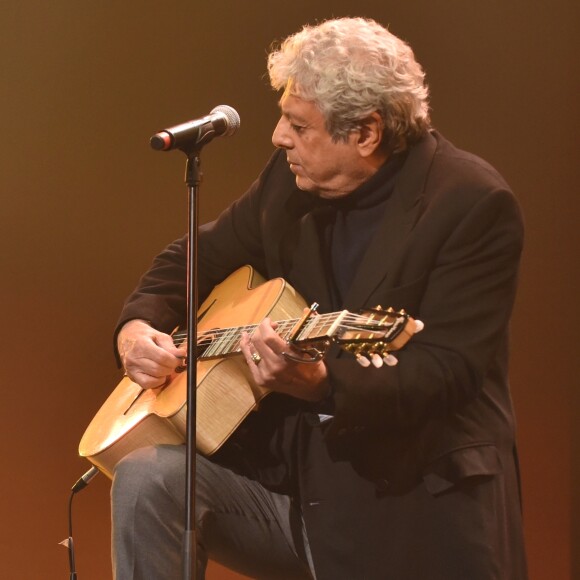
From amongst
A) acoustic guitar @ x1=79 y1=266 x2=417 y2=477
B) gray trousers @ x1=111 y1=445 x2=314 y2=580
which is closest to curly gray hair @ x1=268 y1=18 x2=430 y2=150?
acoustic guitar @ x1=79 y1=266 x2=417 y2=477

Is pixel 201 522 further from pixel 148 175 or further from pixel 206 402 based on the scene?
pixel 148 175

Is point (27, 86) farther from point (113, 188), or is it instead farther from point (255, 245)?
point (255, 245)

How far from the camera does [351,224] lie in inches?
88.7

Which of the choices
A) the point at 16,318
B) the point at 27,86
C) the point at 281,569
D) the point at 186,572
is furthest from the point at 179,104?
the point at 186,572

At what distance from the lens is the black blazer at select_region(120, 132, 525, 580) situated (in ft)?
6.46

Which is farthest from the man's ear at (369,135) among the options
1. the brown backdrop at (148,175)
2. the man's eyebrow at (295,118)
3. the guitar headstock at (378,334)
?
the brown backdrop at (148,175)

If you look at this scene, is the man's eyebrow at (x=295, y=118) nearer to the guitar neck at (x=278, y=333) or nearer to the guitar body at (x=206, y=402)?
the guitar body at (x=206, y=402)

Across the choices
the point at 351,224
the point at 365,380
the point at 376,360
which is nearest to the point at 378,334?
the point at 376,360

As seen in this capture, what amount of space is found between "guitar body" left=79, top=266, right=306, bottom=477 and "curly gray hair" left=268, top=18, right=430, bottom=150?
41 cm

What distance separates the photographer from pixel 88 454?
2.25 m

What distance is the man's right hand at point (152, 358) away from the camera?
2.23 metres

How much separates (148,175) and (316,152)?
1093mm

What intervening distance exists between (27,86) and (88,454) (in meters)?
1.34

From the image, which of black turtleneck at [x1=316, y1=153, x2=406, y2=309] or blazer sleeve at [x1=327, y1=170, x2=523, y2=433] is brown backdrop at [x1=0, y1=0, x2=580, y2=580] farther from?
blazer sleeve at [x1=327, y1=170, x2=523, y2=433]
